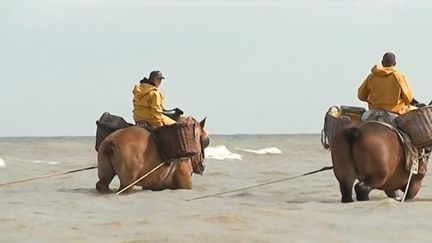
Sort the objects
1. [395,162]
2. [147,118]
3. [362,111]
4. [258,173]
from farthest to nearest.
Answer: [258,173]
[147,118]
[362,111]
[395,162]

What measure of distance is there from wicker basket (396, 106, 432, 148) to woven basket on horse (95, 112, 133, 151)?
3.82m

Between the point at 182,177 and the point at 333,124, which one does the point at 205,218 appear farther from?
the point at 182,177

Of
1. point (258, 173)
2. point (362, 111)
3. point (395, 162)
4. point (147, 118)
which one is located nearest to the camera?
point (395, 162)

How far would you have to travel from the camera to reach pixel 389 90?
10.5 meters

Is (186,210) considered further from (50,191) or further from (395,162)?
(50,191)

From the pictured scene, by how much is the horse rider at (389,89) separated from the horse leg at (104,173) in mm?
3165

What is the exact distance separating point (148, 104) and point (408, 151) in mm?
3487

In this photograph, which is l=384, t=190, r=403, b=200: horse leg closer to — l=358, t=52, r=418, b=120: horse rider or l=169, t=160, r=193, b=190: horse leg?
l=358, t=52, r=418, b=120: horse rider

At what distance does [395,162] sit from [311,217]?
2.21m

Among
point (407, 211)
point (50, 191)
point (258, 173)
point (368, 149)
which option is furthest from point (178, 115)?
point (258, 173)

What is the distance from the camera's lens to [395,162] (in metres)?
10.1

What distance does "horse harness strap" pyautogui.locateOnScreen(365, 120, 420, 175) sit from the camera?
10045 mm

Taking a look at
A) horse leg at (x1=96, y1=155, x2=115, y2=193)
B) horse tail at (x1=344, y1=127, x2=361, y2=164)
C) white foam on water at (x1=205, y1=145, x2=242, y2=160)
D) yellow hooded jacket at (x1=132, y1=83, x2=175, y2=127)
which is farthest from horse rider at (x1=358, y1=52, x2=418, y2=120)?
white foam on water at (x1=205, y1=145, x2=242, y2=160)

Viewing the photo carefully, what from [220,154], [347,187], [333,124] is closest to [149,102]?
[333,124]
